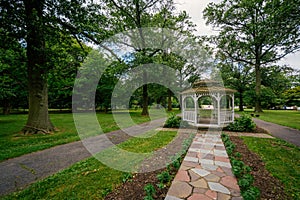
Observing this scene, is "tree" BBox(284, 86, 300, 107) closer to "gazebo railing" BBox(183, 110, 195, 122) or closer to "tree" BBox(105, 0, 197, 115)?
"tree" BBox(105, 0, 197, 115)

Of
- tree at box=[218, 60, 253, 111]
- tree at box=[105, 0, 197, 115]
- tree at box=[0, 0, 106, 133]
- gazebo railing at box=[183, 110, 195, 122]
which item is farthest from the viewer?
tree at box=[218, 60, 253, 111]

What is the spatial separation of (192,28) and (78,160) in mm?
16269

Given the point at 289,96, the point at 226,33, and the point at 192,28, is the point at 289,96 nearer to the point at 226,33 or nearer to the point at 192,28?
the point at 226,33

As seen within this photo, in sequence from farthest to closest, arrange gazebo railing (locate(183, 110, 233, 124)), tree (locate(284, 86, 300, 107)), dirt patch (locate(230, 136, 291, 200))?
1. tree (locate(284, 86, 300, 107))
2. gazebo railing (locate(183, 110, 233, 124))
3. dirt patch (locate(230, 136, 291, 200))

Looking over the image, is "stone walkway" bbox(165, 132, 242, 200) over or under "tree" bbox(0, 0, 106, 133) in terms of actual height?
under

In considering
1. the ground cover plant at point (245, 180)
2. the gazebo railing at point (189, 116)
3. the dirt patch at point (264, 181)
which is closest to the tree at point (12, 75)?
the ground cover plant at point (245, 180)

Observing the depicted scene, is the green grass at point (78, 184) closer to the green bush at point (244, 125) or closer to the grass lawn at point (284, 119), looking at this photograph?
the green bush at point (244, 125)

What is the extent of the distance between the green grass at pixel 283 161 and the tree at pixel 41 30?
315 inches

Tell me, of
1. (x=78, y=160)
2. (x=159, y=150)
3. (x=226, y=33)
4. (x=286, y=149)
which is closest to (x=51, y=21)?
(x=78, y=160)

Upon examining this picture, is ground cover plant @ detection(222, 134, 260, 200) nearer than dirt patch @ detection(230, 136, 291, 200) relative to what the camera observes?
Yes

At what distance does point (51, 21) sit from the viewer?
20.0ft

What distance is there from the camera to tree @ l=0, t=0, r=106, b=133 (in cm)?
530

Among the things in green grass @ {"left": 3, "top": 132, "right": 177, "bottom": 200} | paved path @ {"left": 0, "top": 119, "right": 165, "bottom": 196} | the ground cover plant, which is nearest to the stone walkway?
the ground cover plant

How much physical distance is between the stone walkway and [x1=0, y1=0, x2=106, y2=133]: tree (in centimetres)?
644
